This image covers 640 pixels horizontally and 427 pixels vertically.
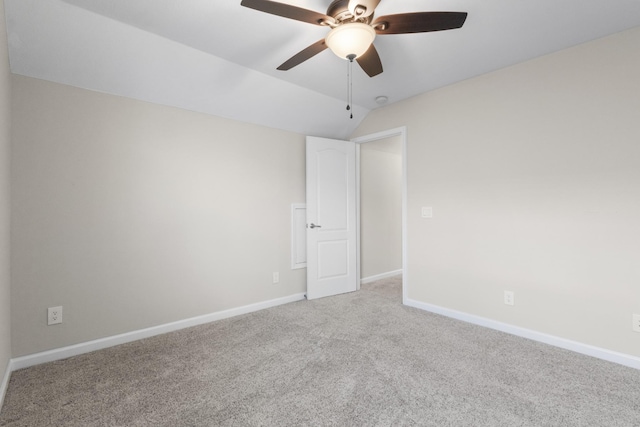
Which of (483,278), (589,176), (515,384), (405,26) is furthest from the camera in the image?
(483,278)

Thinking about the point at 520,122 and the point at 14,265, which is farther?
the point at 520,122

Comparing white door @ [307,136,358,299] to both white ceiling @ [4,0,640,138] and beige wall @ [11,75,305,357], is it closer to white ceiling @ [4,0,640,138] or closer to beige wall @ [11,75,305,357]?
beige wall @ [11,75,305,357]

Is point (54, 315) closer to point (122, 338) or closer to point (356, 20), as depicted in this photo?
point (122, 338)

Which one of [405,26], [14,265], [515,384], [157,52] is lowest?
[515,384]

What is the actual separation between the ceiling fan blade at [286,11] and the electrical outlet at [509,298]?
8.90ft

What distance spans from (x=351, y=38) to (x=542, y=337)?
2821 mm

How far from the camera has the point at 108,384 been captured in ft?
6.36

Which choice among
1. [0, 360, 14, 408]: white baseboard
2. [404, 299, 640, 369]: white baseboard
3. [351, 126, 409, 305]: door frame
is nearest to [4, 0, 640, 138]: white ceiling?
[351, 126, 409, 305]: door frame

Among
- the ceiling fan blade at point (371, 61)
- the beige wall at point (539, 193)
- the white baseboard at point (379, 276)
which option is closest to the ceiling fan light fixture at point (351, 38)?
the ceiling fan blade at point (371, 61)

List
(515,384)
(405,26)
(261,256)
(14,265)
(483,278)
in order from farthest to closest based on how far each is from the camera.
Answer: (261,256) < (483,278) < (14,265) < (515,384) < (405,26)

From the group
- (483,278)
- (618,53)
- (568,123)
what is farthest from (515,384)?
(618,53)

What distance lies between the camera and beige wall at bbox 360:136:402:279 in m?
4.47

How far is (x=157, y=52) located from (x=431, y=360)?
10.5ft

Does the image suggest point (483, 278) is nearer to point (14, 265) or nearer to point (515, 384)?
point (515, 384)
